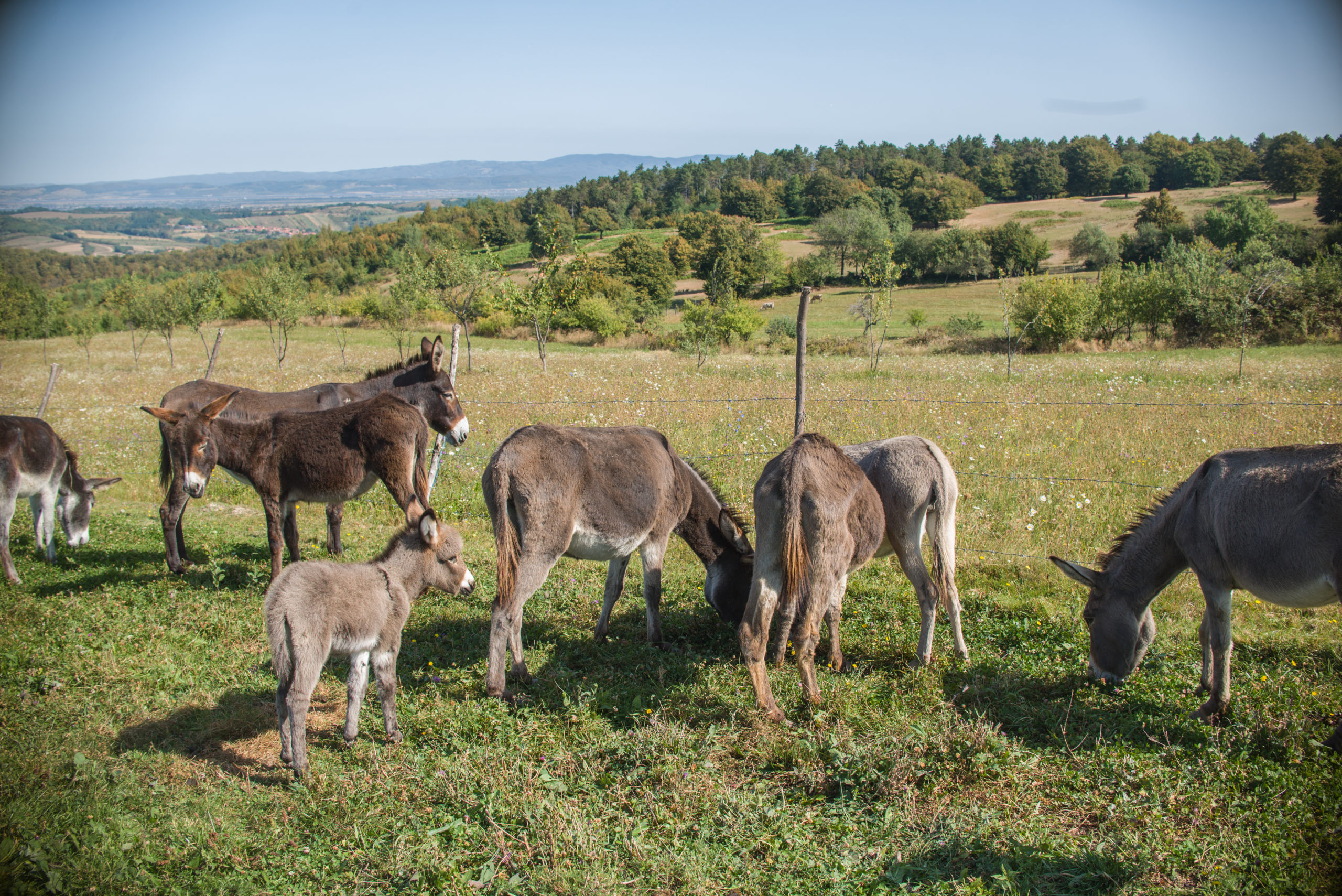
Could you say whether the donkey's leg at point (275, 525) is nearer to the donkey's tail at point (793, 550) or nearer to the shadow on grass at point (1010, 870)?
the donkey's tail at point (793, 550)

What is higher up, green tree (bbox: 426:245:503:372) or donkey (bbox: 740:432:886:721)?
green tree (bbox: 426:245:503:372)

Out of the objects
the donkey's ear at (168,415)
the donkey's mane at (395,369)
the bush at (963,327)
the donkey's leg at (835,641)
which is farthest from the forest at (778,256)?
the donkey's leg at (835,641)

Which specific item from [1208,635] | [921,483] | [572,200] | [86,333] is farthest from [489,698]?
[572,200]

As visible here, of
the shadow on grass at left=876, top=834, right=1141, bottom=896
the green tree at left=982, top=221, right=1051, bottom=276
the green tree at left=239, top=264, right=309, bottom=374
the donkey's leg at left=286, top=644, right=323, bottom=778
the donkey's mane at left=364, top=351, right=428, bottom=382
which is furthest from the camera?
the green tree at left=982, top=221, right=1051, bottom=276

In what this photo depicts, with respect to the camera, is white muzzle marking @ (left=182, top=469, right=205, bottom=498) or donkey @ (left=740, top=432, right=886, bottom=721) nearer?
donkey @ (left=740, top=432, right=886, bottom=721)

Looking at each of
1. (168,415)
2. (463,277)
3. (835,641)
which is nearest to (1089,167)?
(463,277)

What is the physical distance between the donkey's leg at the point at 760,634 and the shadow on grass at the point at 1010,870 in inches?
53.8

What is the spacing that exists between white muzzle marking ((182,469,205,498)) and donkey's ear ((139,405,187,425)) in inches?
24.0

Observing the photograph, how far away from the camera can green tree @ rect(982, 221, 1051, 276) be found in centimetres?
6569

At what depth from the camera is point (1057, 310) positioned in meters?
37.0

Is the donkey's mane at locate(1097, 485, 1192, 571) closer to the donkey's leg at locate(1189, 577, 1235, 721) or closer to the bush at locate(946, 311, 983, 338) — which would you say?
the donkey's leg at locate(1189, 577, 1235, 721)

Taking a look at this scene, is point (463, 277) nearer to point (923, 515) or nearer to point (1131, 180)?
point (923, 515)

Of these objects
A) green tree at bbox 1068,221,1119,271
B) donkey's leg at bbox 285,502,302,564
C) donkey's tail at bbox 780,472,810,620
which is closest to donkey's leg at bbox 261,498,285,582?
donkey's leg at bbox 285,502,302,564

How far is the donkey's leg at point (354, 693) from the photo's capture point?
454 centimetres
